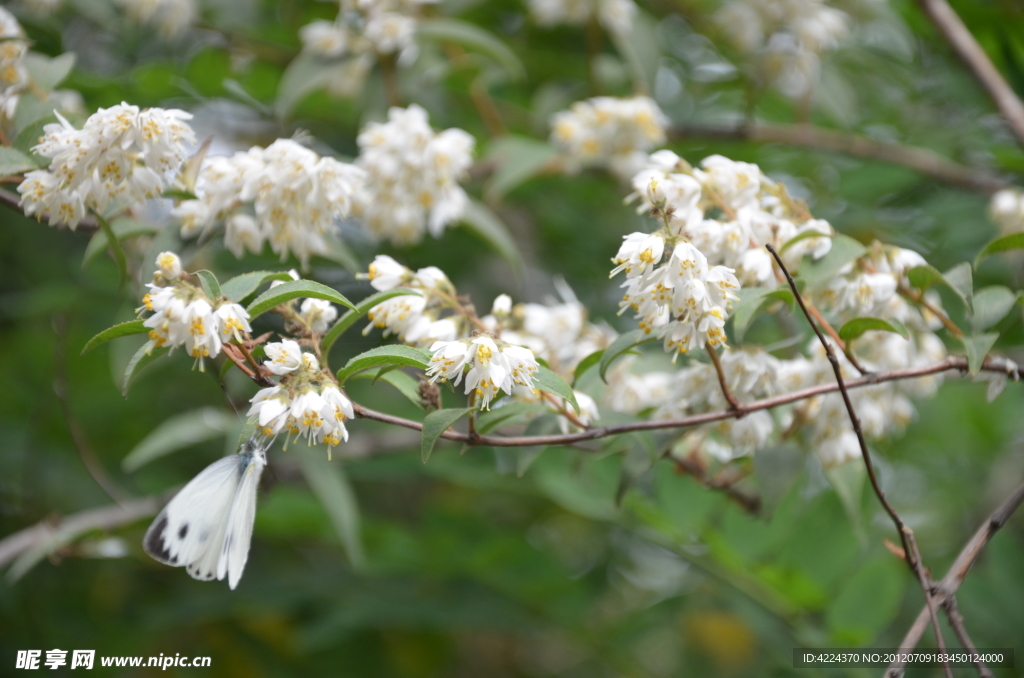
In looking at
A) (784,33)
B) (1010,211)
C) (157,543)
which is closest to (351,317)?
(157,543)

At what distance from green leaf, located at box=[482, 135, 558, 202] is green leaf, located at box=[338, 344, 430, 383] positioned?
122 cm

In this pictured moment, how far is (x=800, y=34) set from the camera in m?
2.90

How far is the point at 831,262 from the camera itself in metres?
1.47

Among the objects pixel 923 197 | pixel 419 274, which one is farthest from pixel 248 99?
pixel 923 197

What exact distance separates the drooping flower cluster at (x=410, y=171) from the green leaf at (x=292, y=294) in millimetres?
775

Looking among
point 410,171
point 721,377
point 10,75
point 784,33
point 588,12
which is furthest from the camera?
point 784,33

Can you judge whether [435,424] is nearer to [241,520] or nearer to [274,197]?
[241,520]

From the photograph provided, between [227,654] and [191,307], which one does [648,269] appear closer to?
[191,307]

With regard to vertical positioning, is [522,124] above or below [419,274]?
below

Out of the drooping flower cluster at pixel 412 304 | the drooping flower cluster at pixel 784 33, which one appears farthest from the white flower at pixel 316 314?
the drooping flower cluster at pixel 784 33

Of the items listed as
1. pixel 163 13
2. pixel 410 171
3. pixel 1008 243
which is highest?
pixel 1008 243

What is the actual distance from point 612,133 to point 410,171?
2.69ft

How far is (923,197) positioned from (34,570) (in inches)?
165

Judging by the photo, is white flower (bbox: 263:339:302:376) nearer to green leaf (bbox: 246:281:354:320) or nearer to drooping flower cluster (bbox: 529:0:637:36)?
green leaf (bbox: 246:281:354:320)
